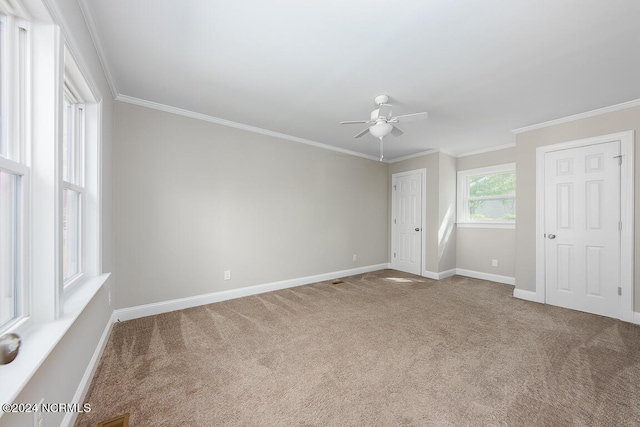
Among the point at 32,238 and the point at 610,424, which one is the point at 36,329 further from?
the point at 610,424

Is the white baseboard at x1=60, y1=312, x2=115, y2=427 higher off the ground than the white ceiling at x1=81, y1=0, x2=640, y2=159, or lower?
lower

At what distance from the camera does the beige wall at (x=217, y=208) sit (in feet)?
9.49

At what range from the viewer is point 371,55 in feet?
6.84

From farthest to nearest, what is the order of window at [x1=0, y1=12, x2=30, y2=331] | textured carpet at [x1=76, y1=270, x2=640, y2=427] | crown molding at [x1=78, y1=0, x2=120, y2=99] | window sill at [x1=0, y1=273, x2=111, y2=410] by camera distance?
crown molding at [x1=78, y1=0, x2=120, y2=99], textured carpet at [x1=76, y1=270, x2=640, y2=427], window at [x1=0, y1=12, x2=30, y2=331], window sill at [x1=0, y1=273, x2=111, y2=410]

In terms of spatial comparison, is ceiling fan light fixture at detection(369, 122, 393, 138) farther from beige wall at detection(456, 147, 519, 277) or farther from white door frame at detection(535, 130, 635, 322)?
beige wall at detection(456, 147, 519, 277)

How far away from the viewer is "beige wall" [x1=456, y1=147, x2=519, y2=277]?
4.43m

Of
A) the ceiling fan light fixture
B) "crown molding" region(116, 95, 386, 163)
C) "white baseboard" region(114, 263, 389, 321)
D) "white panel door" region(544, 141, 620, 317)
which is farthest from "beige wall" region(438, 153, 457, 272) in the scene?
the ceiling fan light fixture

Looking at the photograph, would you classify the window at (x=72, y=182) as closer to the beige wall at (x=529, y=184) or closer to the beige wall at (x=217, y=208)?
the beige wall at (x=217, y=208)

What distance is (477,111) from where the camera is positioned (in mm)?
3129

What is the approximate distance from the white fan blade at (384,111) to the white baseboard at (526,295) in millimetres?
3225

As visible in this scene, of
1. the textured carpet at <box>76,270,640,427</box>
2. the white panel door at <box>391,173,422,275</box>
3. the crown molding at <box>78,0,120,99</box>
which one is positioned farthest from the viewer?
the white panel door at <box>391,173,422,275</box>

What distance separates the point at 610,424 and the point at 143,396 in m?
2.85

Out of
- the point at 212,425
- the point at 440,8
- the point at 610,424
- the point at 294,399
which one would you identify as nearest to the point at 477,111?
the point at 440,8

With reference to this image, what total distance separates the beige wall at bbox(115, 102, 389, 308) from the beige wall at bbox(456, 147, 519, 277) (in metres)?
2.27
